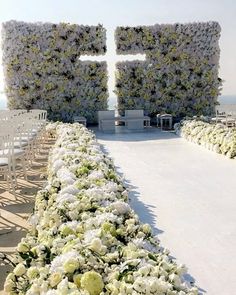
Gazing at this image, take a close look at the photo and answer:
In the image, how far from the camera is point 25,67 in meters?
17.2

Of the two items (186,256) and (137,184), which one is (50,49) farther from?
(186,256)

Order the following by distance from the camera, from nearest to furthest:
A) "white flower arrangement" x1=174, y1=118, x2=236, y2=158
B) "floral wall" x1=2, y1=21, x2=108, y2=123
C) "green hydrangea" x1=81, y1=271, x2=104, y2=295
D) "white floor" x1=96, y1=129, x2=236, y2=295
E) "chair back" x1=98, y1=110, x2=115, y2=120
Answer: "green hydrangea" x1=81, y1=271, x2=104, y2=295
"white floor" x1=96, y1=129, x2=236, y2=295
"white flower arrangement" x1=174, y1=118, x2=236, y2=158
"chair back" x1=98, y1=110, x2=115, y2=120
"floral wall" x1=2, y1=21, x2=108, y2=123

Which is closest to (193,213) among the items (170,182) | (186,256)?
(186,256)

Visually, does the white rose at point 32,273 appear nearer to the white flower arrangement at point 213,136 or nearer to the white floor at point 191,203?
the white floor at point 191,203

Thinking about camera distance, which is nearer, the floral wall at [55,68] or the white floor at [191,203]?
the white floor at [191,203]

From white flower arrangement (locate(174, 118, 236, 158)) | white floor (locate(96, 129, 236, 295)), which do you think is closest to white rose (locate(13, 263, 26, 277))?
white floor (locate(96, 129, 236, 295))

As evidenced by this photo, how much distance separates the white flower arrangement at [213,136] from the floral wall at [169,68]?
4.77m

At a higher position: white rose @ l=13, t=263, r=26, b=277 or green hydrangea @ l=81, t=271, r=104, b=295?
green hydrangea @ l=81, t=271, r=104, b=295

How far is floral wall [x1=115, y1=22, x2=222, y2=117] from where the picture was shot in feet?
57.5

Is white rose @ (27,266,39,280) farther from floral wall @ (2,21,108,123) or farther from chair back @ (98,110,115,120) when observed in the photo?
floral wall @ (2,21,108,123)

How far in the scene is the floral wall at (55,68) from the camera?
1714cm

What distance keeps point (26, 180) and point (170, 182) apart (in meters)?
2.37

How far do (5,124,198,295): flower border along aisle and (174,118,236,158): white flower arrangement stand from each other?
580 cm

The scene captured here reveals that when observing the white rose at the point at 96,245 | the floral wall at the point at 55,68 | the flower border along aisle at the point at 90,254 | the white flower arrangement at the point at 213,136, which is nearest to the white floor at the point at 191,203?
the white flower arrangement at the point at 213,136
